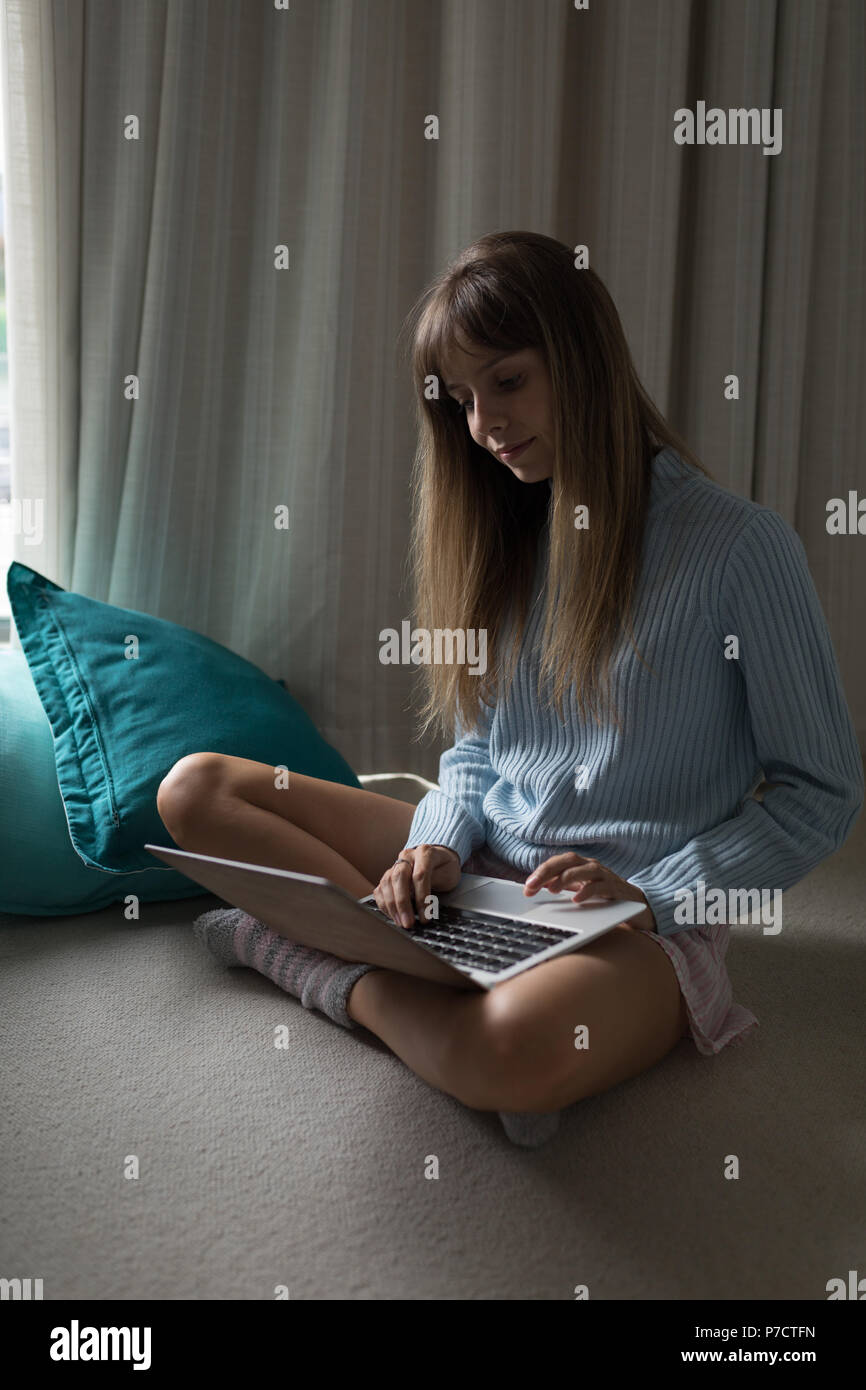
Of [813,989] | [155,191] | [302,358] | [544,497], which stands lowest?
[813,989]

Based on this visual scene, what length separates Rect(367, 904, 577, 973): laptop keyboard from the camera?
1.00 meters

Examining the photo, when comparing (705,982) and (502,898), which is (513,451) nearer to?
(502,898)

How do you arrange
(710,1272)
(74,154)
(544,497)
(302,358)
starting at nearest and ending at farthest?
(710,1272)
(544,497)
(74,154)
(302,358)

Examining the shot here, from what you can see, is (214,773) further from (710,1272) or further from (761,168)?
(761,168)

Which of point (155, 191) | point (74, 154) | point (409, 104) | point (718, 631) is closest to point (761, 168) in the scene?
point (409, 104)

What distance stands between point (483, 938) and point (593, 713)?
27 cm

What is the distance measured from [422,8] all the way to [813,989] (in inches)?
69.2

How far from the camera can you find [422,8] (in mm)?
2004

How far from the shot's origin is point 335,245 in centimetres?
197

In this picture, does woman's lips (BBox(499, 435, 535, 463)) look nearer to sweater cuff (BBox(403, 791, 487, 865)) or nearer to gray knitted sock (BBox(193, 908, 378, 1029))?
sweater cuff (BBox(403, 791, 487, 865))

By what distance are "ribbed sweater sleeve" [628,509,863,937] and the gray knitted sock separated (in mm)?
345

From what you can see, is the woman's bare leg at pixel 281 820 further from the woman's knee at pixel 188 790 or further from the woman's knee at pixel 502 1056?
the woman's knee at pixel 502 1056

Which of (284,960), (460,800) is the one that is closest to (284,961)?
(284,960)

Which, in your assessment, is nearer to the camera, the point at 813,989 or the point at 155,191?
the point at 813,989
